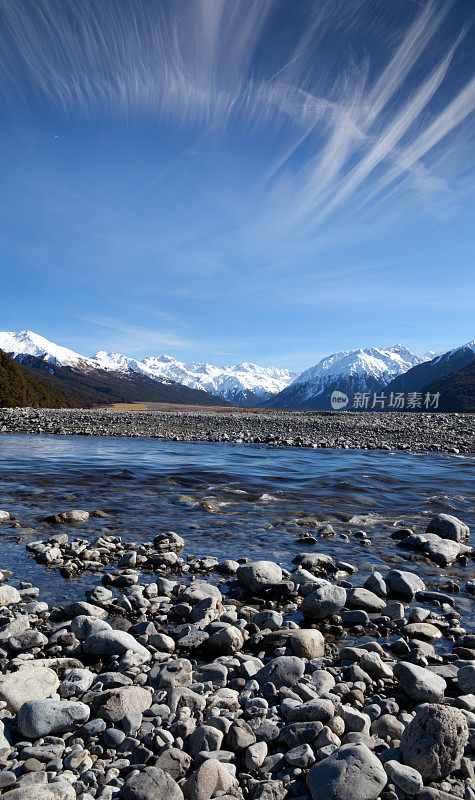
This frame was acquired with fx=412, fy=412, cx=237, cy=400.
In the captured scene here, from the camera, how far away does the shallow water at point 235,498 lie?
913 cm

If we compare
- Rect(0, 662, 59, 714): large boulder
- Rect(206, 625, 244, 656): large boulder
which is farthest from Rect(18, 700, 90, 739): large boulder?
Rect(206, 625, 244, 656): large boulder

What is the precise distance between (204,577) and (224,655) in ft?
8.26

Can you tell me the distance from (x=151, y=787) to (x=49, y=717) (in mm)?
1238

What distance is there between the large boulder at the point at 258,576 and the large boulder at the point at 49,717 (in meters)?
3.57

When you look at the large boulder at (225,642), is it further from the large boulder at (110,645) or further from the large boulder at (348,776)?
the large boulder at (348,776)

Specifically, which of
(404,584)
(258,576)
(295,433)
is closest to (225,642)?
(258,576)

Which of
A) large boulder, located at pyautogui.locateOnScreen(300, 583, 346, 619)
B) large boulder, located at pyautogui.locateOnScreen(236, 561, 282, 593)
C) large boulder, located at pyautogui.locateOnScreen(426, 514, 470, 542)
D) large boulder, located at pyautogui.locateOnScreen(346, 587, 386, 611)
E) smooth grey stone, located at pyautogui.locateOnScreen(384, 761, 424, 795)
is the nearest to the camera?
smooth grey stone, located at pyautogui.locateOnScreen(384, 761, 424, 795)

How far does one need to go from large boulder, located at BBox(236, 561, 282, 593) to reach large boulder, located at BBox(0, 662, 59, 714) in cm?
344

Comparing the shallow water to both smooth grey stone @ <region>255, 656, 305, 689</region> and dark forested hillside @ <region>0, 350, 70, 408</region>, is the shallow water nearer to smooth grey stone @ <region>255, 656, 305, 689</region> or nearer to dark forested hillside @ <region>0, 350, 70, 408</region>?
smooth grey stone @ <region>255, 656, 305, 689</region>

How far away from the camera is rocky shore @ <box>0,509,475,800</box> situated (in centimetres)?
334

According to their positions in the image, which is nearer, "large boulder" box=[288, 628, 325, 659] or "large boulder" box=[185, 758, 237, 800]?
"large boulder" box=[185, 758, 237, 800]

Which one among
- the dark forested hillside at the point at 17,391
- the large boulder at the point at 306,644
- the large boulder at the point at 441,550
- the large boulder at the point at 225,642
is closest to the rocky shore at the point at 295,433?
the large boulder at the point at 441,550

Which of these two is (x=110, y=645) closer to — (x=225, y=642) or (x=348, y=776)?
(x=225, y=642)

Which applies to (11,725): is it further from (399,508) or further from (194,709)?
(399,508)
